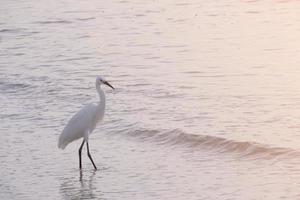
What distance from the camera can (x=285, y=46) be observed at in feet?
56.3

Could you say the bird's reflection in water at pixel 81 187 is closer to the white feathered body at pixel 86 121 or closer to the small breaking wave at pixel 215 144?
the white feathered body at pixel 86 121

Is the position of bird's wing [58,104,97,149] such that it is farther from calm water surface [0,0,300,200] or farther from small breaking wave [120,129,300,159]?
small breaking wave [120,129,300,159]

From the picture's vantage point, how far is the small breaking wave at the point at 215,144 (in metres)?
11.2

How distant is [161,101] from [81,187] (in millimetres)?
4198

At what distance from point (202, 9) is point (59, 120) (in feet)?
32.4

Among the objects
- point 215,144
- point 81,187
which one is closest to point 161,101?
point 215,144

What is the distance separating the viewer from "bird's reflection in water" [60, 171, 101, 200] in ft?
32.6

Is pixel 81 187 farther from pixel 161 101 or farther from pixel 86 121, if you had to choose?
pixel 161 101

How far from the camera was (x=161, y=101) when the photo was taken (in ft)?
47.0

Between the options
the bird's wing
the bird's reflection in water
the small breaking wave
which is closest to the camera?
the bird's reflection in water

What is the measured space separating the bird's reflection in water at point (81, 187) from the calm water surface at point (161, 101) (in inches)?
0.9

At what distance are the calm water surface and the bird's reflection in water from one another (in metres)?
0.02

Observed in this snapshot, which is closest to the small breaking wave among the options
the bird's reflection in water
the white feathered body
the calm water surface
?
the calm water surface

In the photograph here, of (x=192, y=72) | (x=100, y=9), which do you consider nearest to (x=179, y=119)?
(x=192, y=72)
